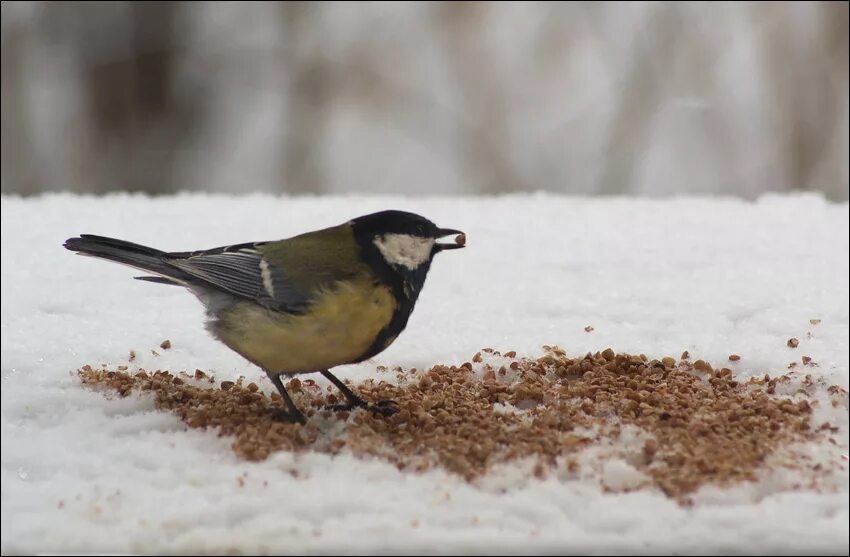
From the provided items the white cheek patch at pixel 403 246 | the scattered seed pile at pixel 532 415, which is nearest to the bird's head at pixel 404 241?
the white cheek patch at pixel 403 246

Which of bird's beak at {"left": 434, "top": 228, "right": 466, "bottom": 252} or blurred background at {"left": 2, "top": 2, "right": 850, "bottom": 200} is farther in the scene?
blurred background at {"left": 2, "top": 2, "right": 850, "bottom": 200}

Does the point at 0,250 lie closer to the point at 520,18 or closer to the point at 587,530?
the point at 587,530

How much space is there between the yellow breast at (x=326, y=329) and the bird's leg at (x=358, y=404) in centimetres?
13

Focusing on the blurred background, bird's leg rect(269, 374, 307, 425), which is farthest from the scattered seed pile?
the blurred background

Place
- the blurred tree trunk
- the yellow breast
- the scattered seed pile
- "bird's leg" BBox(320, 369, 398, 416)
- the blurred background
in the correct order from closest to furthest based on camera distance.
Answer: the scattered seed pile, the yellow breast, "bird's leg" BBox(320, 369, 398, 416), the blurred background, the blurred tree trunk

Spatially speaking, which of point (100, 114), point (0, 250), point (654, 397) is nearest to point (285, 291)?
point (654, 397)

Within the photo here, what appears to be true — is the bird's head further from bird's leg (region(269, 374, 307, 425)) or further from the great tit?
bird's leg (region(269, 374, 307, 425))

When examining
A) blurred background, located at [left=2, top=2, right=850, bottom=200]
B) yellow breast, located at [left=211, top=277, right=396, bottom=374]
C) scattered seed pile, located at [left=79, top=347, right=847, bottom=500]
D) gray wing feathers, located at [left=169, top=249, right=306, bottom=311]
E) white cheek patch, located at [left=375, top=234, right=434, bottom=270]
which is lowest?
scattered seed pile, located at [left=79, top=347, right=847, bottom=500]

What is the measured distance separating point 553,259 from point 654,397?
1156 mm

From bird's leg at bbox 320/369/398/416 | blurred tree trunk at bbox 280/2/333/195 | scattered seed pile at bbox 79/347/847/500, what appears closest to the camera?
scattered seed pile at bbox 79/347/847/500

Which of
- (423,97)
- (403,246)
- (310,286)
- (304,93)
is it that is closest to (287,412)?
(310,286)

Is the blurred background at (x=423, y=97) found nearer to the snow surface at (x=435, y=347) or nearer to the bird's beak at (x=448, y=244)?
the snow surface at (x=435, y=347)

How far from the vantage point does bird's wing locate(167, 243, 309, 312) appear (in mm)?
1966

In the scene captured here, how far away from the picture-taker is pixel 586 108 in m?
6.08
